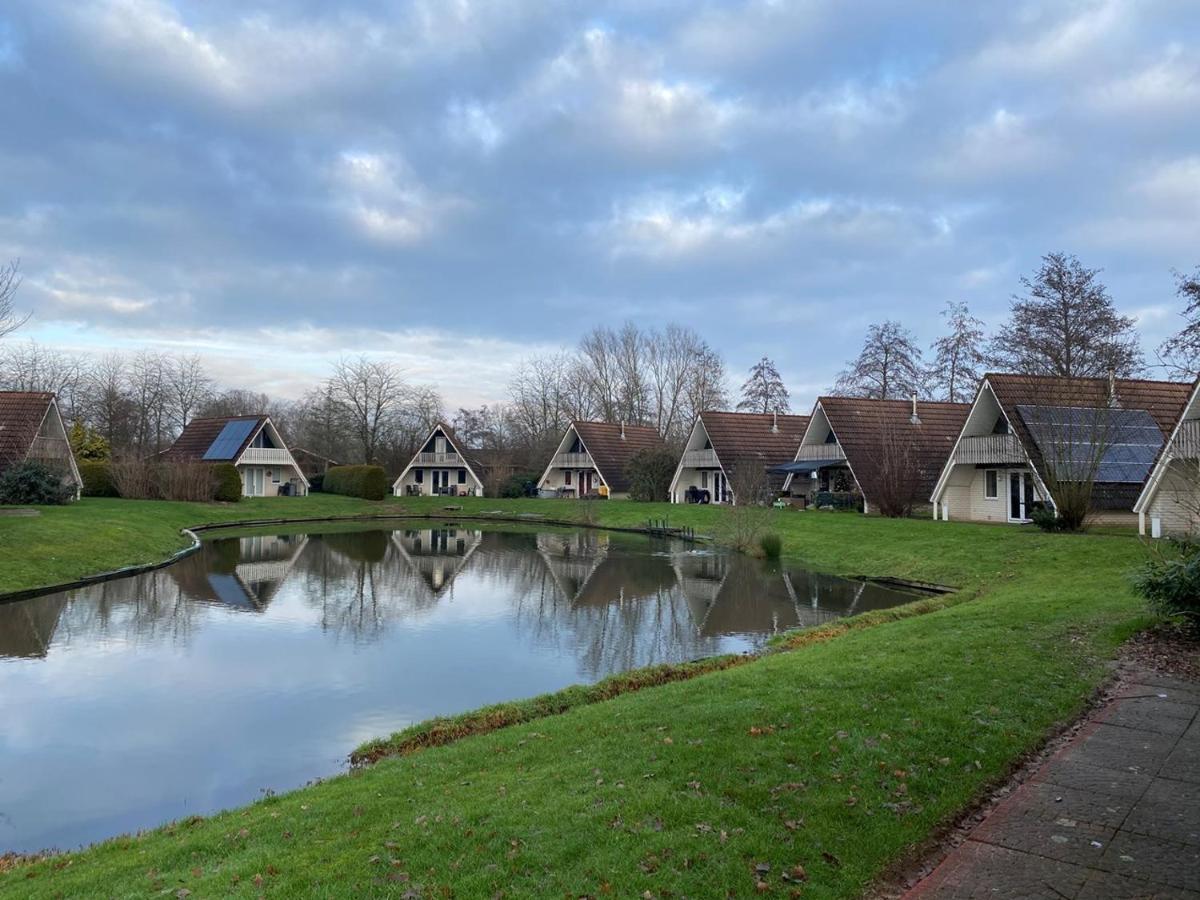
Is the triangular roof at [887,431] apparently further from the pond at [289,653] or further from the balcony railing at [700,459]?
the pond at [289,653]

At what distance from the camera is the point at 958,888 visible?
4.53 meters

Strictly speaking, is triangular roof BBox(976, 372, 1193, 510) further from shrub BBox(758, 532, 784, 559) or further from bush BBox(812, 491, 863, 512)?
bush BBox(812, 491, 863, 512)

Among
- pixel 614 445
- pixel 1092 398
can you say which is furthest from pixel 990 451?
pixel 614 445

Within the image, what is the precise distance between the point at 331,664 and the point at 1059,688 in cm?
1035

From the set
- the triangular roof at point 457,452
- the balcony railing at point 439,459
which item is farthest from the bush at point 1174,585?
the balcony railing at point 439,459

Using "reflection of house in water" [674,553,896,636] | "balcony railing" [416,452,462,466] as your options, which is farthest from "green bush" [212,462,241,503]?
"reflection of house in water" [674,553,896,636]

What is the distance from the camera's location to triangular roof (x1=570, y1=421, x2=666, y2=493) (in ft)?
173

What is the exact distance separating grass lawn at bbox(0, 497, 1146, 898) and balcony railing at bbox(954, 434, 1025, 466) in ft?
60.0

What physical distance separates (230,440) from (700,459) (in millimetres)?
29566

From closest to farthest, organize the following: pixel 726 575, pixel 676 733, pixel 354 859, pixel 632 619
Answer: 1. pixel 354 859
2. pixel 676 733
3. pixel 632 619
4. pixel 726 575

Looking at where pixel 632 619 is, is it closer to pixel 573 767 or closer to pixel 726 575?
pixel 726 575

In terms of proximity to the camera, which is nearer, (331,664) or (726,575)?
(331,664)

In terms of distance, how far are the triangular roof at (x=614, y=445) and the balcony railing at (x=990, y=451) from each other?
2301 cm

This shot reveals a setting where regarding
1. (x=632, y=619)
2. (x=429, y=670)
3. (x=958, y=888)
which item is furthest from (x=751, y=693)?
(x=632, y=619)
